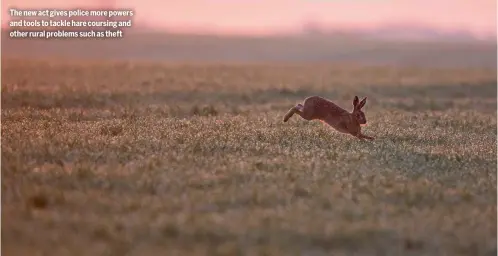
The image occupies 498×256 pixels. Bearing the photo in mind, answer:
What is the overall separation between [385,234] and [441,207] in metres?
1.48

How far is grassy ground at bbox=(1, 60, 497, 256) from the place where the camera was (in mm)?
8820

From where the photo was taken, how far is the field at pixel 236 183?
8.82 m

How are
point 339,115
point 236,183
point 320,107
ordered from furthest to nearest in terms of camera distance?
point 320,107
point 339,115
point 236,183

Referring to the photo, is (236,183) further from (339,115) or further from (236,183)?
(339,115)

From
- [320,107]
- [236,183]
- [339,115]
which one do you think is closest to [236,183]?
[236,183]

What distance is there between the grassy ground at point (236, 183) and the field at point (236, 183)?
25 mm

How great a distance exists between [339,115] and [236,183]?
186 inches

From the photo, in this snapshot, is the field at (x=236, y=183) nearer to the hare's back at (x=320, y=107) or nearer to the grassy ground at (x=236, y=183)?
the grassy ground at (x=236, y=183)

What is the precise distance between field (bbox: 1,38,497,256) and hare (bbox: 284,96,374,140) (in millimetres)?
322

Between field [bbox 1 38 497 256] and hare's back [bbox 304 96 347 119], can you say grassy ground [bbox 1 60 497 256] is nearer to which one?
field [bbox 1 38 497 256]

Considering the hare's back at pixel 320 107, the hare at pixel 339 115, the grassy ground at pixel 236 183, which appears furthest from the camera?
the hare's back at pixel 320 107

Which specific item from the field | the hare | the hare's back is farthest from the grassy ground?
the hare's back

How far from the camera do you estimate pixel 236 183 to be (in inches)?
435

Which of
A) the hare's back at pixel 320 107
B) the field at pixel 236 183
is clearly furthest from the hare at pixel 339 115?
the field at pixel 236 183
